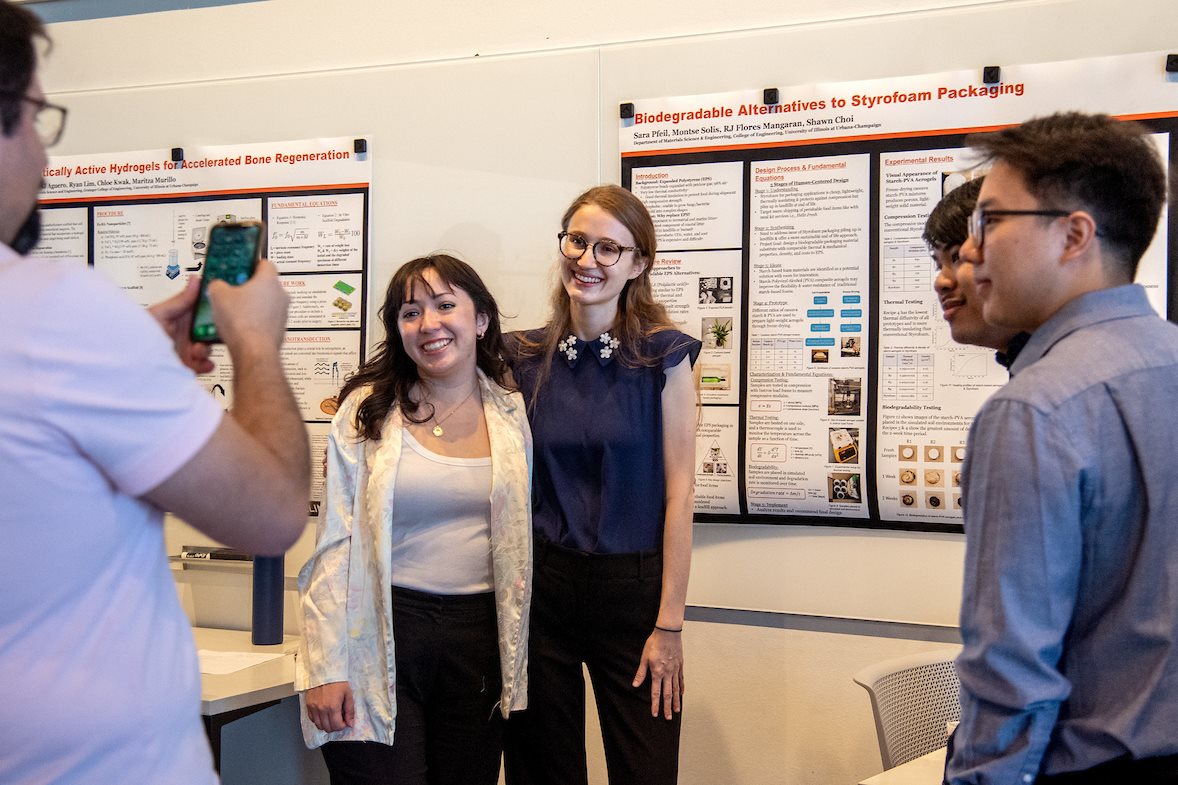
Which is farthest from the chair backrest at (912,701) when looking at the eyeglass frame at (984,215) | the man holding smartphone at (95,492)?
the man holding smartphone at (95,492)

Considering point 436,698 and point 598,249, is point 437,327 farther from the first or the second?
point 436,698

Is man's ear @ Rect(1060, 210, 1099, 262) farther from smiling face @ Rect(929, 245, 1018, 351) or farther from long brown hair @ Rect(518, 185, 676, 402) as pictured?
long brown hair @ Rect(518, 185, 676, 402)

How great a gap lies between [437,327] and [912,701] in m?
1.47

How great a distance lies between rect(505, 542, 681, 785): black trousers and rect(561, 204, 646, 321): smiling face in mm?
616

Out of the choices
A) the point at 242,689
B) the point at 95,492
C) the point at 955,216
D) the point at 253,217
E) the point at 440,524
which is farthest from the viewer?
the point at 253,217

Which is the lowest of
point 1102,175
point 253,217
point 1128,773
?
point 1128,773

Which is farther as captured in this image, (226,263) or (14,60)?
(226,263)

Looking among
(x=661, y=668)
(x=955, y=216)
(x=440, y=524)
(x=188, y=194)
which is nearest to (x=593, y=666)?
(x=661, y=668)

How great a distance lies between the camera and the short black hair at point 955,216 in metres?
2.00

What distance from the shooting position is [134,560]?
997 mm

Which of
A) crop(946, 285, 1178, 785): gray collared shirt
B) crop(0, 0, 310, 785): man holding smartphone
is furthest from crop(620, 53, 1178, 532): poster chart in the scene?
crop(0, 0, 310, 785): man holding smartphone

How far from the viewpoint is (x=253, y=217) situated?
3312mm

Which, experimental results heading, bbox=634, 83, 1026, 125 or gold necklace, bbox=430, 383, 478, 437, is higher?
experimental results heading, bbox=634, 83, 1026, 125

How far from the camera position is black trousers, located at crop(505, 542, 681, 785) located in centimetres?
233
